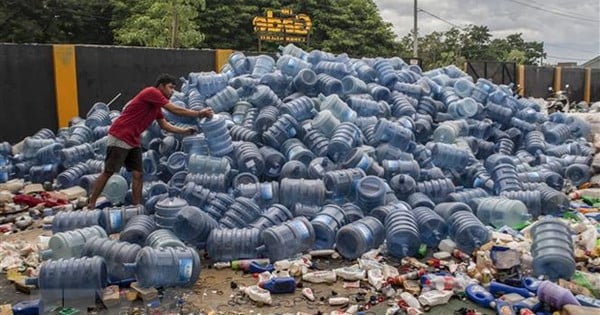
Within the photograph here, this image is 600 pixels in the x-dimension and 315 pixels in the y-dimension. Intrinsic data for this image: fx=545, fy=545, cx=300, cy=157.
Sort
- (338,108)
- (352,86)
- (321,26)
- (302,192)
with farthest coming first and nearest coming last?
(321,26) → (352,86) → (338,108) → (302,192)

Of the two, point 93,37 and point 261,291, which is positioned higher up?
point 93,37

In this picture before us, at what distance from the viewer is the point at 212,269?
536cm

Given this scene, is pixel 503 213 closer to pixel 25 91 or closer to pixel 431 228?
pixel 431 228

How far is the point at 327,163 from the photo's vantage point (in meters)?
7.09

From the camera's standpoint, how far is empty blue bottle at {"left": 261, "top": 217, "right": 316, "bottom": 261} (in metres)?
5.41

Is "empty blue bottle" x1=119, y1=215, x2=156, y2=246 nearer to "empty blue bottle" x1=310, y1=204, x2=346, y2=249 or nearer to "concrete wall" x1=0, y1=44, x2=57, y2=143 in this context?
"empty blue bottle" x1=310, y1=204, x2=346, y2=249

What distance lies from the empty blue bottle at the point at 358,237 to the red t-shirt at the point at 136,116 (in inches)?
107

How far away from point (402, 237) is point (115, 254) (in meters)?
2.78

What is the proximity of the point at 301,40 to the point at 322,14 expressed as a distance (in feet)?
19.2

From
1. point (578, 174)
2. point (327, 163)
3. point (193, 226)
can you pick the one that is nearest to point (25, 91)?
point (327, 163)

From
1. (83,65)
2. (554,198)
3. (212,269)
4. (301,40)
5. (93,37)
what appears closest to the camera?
(212,269)

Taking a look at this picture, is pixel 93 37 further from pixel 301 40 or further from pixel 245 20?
pixel 301 40

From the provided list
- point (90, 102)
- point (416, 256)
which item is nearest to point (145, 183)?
point (416, 256)

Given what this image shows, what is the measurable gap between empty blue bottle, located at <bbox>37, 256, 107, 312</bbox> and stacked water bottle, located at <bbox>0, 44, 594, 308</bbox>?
14.6 inches
